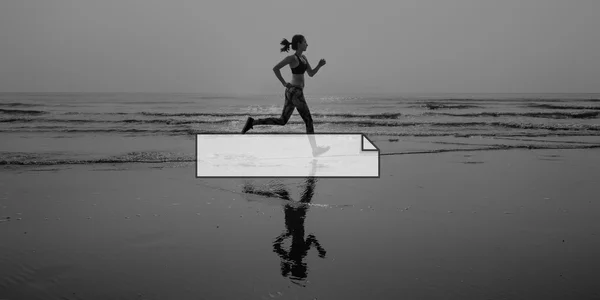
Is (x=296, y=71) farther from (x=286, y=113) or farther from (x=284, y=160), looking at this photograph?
(x=284, y=160)

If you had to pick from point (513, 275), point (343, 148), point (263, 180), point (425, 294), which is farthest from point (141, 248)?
point (343, 148)

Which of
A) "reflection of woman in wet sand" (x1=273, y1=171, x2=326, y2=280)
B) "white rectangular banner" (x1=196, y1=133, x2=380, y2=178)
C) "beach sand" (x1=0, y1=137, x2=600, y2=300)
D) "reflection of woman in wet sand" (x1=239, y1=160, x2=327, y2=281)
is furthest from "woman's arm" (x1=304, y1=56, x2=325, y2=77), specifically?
"reflection of woman in wet sand" (x1=273, y1=171, x2=326, y2=280)

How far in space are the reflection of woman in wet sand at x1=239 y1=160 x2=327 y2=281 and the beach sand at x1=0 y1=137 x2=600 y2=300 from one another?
0.07 feet

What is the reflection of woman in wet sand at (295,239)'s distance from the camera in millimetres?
3201

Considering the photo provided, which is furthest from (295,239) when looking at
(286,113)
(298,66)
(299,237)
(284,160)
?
(286,113)

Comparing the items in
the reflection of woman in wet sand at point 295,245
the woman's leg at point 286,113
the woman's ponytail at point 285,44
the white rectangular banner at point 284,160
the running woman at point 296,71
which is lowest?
the reflection of woman in wet sand at point 295,245

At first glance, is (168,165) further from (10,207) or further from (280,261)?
(280,261)

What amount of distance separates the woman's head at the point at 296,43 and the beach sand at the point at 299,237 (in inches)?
116

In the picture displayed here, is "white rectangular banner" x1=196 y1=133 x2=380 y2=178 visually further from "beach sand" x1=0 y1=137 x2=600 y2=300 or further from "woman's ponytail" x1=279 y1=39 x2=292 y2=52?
"woman's ponytail" x1=279 y1=39 x2=292 y2=52

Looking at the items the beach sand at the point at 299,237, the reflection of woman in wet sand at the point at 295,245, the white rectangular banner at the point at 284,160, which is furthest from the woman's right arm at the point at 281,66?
the reflection of woman in wet sand at the point at 295,245

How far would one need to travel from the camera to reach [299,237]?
3.95 m

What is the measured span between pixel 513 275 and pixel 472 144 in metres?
10.0

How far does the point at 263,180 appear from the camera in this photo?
6723mm

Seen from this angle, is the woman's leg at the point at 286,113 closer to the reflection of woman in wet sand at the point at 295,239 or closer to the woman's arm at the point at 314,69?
the woman's arm at the point at 314,69
